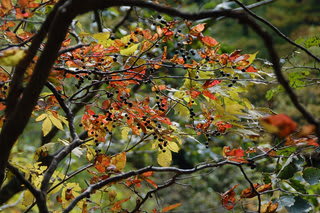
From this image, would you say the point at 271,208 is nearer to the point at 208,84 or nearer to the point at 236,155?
the point at 236,155

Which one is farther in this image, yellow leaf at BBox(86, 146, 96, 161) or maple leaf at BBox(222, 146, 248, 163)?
yellow leaf at BBox(86, 146, 96, 161)

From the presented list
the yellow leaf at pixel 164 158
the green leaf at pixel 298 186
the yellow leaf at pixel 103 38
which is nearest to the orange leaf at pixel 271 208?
the green leaf at pixel 298 186

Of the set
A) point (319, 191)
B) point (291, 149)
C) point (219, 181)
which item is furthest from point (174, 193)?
point (291, 149)

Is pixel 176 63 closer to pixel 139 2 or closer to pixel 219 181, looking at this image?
pixel 139 2

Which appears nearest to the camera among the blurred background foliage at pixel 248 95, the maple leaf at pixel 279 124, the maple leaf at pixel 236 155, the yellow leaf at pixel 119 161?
the maple leaf at pixel 279 124

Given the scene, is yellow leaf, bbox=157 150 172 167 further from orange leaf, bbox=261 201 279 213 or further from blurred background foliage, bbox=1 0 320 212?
orange leaf, bbox=261 201 279 213

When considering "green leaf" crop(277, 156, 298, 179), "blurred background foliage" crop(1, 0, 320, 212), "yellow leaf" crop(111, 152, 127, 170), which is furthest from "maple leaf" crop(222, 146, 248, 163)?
"yellow leaf" crop(111, 152, 127, 170)

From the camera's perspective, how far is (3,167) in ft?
2.62

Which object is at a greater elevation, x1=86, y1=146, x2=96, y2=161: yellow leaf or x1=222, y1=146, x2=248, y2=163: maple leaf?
x1=222, y1=146, x2=248, y2=163: maple leaf

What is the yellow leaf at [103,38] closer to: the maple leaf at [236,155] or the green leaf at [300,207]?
the maple leaf at [236,155]

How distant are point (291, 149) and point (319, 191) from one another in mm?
1077

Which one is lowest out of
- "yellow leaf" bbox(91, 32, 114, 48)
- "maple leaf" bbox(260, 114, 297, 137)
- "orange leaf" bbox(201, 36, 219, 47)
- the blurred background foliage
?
the blurred background foliage

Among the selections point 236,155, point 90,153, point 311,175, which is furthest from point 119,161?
point 311,175

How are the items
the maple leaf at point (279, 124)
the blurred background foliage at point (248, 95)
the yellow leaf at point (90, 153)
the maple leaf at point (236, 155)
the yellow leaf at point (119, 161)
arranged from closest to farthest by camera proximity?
Result: the maple leaf at point (279, 124) → the maple leaf at point (236, 155) → the yellow leaf at point (119, 161) → the yellow leaf at point (90, 153) → the blurred background foliage at point (248, 95)
